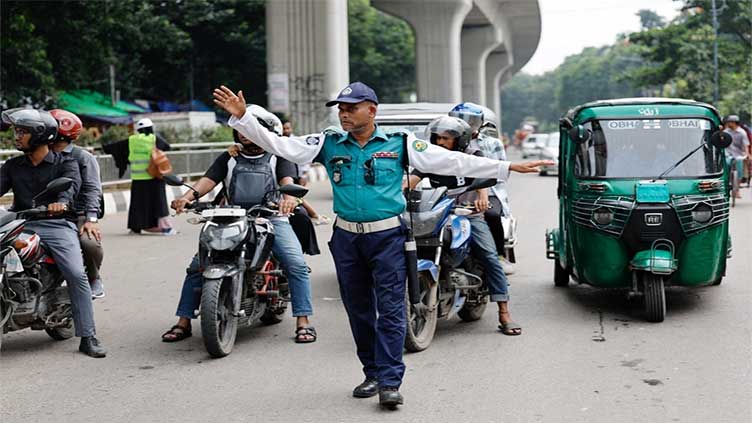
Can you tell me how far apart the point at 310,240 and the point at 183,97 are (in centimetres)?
4144

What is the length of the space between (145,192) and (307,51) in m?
21.2

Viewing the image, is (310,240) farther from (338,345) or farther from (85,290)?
(85,290)

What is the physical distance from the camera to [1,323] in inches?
256

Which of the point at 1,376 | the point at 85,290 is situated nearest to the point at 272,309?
the point at 85,290

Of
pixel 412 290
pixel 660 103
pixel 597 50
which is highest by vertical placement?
pixel 597 50

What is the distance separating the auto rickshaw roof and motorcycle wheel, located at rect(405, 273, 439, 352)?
2264mm

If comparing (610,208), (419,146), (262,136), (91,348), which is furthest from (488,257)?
(91,348)

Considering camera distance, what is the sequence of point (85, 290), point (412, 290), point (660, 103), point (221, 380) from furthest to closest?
point (660, 103)
point (85, 290)
point (221, 380)
point (412, 290)

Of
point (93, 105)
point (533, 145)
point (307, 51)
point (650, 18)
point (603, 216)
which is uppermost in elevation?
point (650, 18)

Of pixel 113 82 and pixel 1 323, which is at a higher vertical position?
pixel 113 82

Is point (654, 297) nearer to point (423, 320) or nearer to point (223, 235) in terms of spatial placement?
point (423, 320)

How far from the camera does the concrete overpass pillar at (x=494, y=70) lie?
3177 inches

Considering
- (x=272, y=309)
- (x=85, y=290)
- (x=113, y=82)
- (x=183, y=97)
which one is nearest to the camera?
(x=85, y=290)

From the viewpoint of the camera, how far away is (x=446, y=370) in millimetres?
6602
